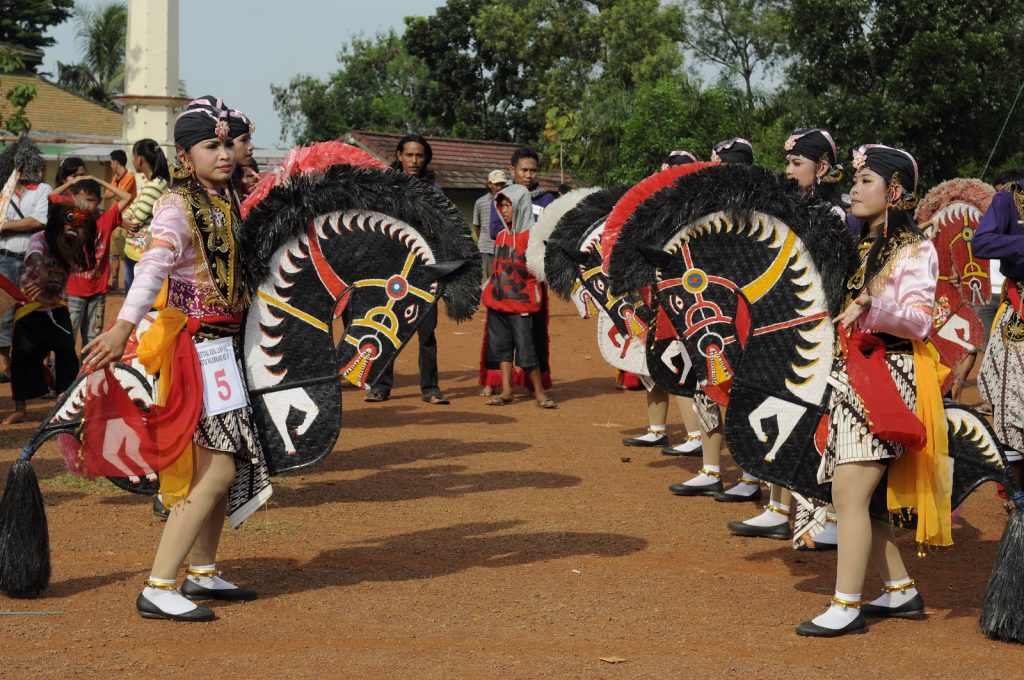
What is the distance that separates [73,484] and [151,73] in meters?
17.8

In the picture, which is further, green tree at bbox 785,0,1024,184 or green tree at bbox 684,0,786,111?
green tree at bbox 684,0,786,111

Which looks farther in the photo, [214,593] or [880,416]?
[214,593]

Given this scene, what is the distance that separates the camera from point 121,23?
46969 mm

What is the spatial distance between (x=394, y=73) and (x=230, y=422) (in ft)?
155

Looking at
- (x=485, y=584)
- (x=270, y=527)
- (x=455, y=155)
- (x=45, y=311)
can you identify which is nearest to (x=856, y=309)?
(x=485, y=584)

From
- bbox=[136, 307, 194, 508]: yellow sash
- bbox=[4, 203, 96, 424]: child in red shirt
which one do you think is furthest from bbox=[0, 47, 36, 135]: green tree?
bbox=[136, 307, 194, 508]: yellow sash

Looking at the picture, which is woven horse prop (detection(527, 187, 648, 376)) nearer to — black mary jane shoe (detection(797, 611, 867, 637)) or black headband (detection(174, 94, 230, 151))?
black mary jane shoe (detection(797, 611, 867, 637))

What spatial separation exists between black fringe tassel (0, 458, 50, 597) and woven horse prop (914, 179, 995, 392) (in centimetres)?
590

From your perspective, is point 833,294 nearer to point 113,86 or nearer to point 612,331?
point 612,331

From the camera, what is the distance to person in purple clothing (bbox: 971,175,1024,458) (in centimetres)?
665

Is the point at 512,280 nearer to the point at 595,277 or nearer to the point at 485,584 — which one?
the point at 595,277

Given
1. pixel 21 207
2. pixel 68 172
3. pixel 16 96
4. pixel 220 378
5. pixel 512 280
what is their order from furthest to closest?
→ pixel 16 96
pixel 512 280
pixel 68 172
pixel 21 207
pixel 220 378

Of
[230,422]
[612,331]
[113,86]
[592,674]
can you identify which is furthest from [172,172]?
[113,86]

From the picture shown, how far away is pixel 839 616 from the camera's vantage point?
4902 millimetres
